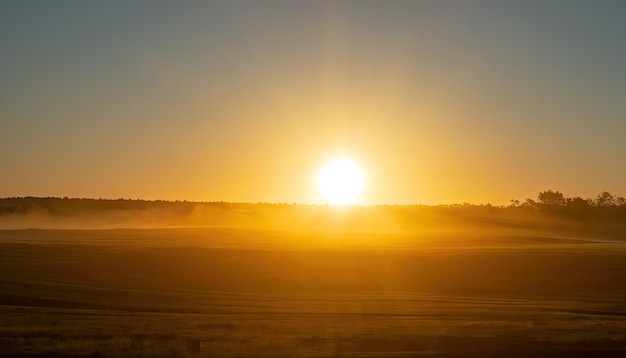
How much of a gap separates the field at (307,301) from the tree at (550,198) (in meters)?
97.3

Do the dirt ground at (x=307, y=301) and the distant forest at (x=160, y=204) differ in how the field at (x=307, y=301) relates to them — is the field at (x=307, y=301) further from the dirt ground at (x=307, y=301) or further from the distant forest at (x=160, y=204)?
the distant forest at (x=160, y=204)

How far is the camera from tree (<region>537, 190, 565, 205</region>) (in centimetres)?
14548

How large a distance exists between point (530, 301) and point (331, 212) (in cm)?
10760

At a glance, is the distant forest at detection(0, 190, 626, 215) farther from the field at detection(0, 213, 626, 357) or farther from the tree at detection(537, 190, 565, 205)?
the field at detection(0, 213, 626, 357)

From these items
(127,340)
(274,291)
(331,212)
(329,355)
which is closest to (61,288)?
(274,291)

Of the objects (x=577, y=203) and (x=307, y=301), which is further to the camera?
(x=577, y=203)

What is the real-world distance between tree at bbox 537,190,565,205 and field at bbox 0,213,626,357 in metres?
97.3

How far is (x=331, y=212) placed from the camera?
14038cm

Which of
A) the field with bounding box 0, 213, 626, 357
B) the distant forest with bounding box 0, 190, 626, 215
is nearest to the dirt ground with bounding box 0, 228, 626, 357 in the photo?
the field with bounding box 0, 213, 626, 357

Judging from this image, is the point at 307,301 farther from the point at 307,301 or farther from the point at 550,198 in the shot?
the point at 550,198

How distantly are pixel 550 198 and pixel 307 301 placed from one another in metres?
127

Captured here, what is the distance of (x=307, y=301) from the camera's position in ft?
101

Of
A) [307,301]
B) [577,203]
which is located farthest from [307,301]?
[577,203]

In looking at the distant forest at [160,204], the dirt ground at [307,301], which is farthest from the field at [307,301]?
the distant forest at [160,204]
